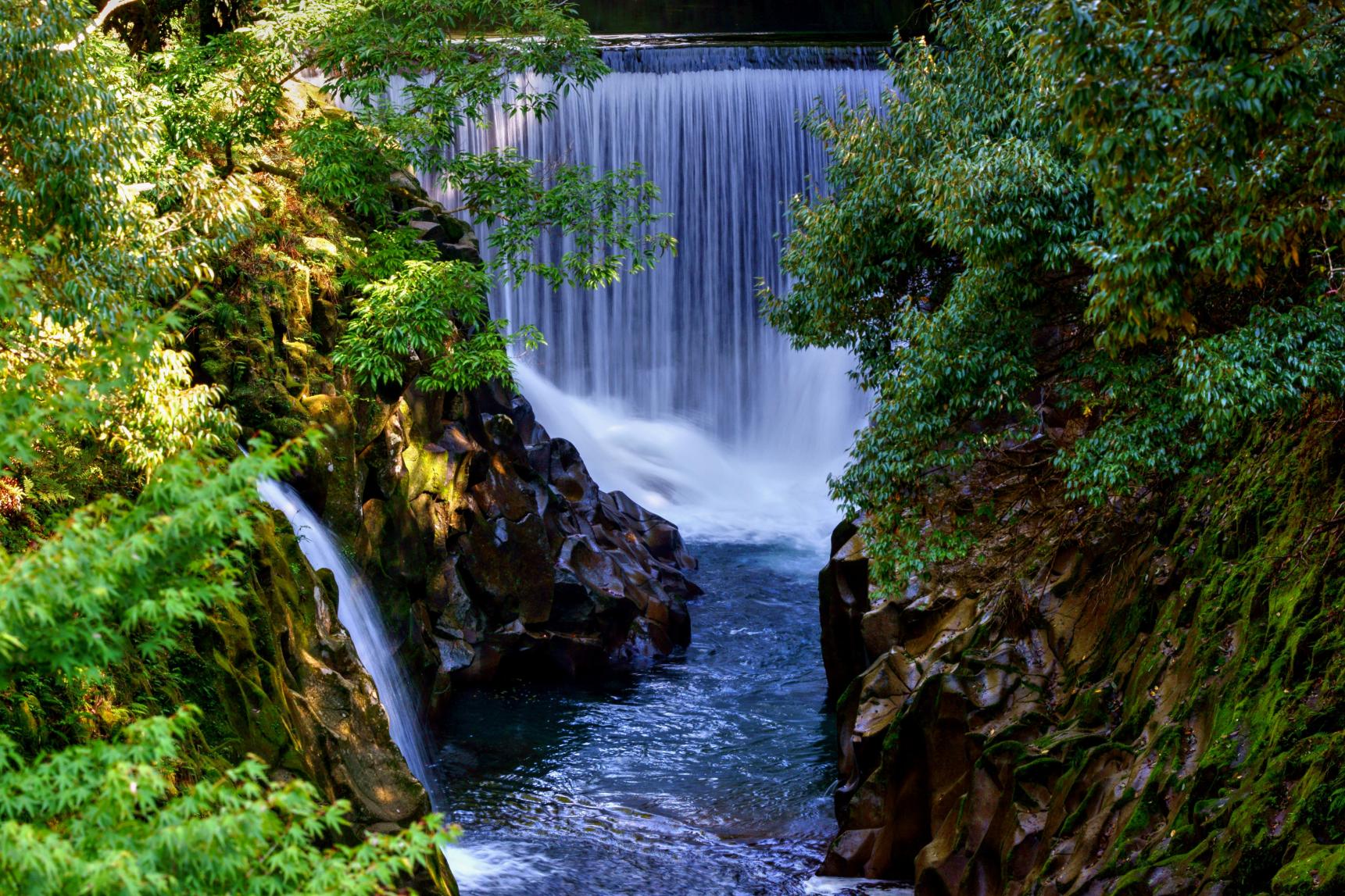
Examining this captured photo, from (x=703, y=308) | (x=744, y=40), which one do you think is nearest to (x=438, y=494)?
(x=703, y=308)

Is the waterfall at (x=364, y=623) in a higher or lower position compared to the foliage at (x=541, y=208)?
lower

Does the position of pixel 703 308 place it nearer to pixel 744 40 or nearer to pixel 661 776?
pixel 744 40

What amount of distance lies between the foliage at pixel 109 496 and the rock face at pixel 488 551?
6140 mm

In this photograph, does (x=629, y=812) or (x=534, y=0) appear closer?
(x=629, y=812)

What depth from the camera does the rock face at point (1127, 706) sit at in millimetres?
8984

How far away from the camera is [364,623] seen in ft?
52.0

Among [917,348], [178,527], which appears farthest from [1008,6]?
[178,527]

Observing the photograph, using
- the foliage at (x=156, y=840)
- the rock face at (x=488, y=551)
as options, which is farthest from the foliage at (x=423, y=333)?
the foliage at (x=156, y=840)

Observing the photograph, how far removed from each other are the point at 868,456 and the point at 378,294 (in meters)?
7.65

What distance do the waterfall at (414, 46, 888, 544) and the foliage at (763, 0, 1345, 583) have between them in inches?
615

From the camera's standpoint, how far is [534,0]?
19141 mm

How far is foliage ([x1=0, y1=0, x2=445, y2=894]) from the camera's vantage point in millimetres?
4922

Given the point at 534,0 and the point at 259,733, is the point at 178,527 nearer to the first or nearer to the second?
the point at 259,733

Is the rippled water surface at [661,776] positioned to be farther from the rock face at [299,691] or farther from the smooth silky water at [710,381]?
the rock face at [299,691]
